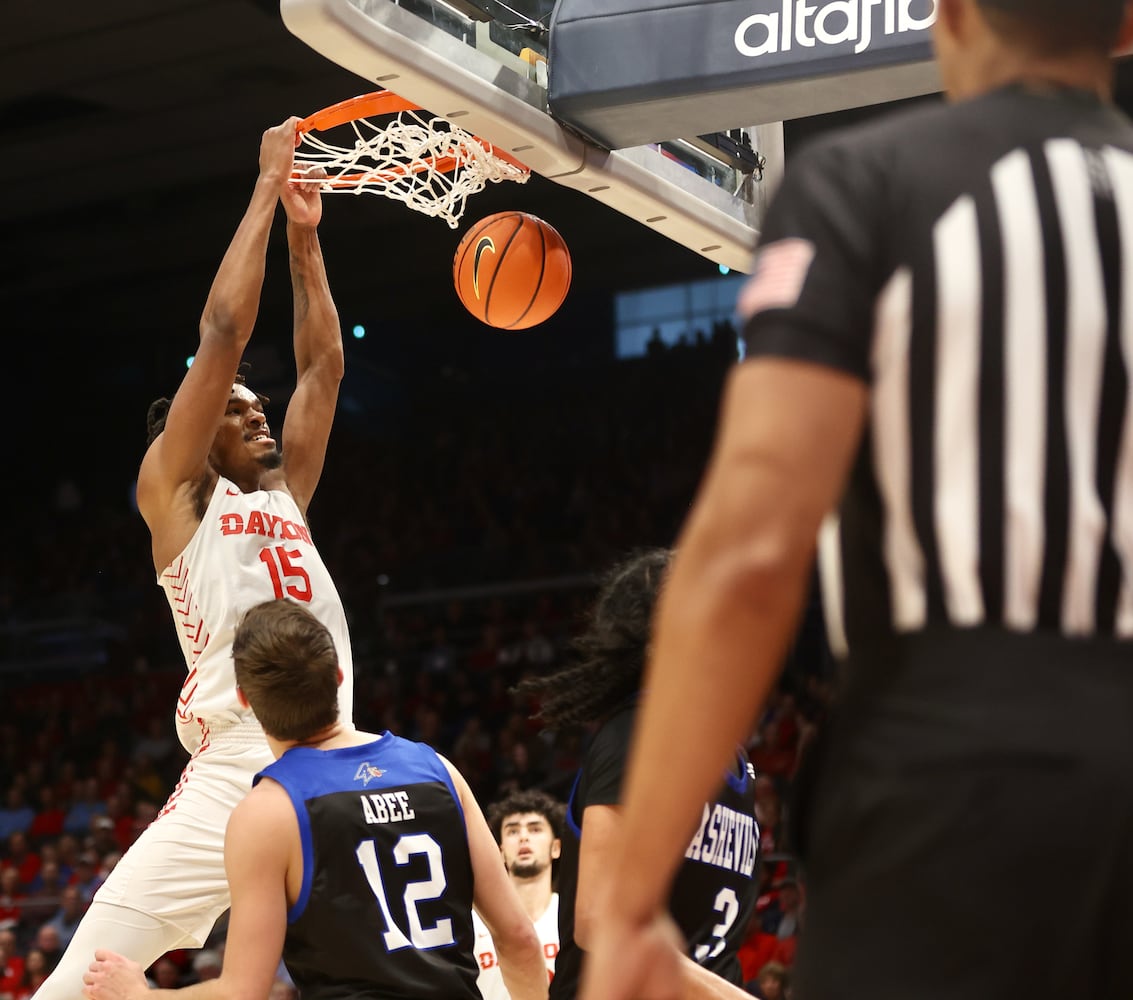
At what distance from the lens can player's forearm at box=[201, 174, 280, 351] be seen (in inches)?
168

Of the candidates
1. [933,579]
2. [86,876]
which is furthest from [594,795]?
[86,876]

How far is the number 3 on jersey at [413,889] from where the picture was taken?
3.17 m

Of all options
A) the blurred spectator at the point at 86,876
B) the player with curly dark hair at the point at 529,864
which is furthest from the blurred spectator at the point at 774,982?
the blurred spectator at the point at 86,876

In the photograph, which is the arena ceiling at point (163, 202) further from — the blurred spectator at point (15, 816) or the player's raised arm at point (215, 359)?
the player's raised arm at point (215, 359)

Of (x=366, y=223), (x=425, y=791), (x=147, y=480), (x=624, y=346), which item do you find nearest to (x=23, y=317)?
(x=366, y=223)

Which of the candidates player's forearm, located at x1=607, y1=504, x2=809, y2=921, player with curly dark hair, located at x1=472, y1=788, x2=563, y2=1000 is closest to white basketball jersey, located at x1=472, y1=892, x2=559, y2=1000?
player with curly dark hair, located at x1=472, y1=788, x2=563, y2=1000

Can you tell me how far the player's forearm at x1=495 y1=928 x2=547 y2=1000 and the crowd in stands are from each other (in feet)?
22.4

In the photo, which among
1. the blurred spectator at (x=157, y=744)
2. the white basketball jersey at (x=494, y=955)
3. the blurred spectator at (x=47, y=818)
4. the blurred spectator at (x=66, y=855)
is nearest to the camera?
the white basketball jersey at (x=494, y=955)

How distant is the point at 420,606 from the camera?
53.3 feet

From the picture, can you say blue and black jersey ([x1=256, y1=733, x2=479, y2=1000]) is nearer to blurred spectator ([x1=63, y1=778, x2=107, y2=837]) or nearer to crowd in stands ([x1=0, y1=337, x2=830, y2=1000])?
crowd in stands ([x1=0, y1=337, x2=830, y2=1000])

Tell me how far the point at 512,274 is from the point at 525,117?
0.89 meters

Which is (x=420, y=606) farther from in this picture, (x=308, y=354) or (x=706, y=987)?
(x=706, y=987)

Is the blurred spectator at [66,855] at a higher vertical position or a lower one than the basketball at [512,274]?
lower

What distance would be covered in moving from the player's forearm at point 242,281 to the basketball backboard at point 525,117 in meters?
0.62
